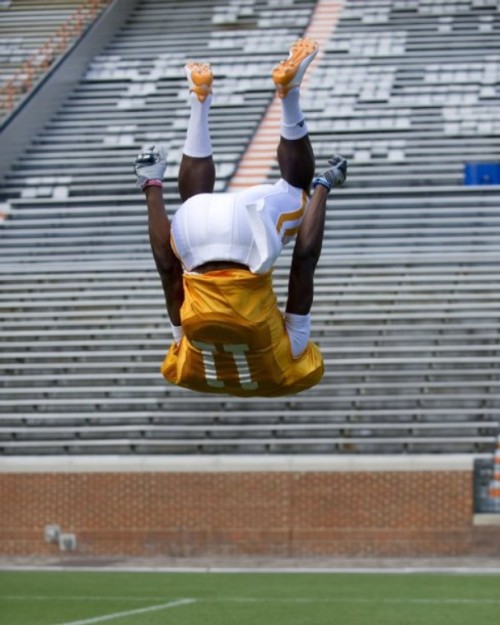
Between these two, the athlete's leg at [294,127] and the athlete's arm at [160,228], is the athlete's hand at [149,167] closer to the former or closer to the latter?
the athlete's arm at [160,228]

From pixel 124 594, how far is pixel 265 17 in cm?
1599

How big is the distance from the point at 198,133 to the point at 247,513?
9.11 meters

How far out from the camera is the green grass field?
1117cm

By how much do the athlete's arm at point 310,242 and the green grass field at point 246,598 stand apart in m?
3.48

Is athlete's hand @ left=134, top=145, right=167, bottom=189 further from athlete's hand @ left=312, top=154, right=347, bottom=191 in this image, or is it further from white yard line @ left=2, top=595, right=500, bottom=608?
white yard line @ left=2, top=595, right=500, bottom=608

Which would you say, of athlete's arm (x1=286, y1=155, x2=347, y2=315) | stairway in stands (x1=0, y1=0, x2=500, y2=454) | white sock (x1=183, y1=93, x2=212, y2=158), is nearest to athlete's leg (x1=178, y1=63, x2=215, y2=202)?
white sock (x1=183, y1=93, x2=212, y2=158)

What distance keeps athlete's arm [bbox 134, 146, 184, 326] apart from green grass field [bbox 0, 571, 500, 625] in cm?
363

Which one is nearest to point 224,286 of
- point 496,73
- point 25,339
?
point 25,339

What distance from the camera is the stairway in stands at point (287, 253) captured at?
17.5m

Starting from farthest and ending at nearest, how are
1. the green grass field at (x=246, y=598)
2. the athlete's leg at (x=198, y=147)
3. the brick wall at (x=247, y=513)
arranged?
the brick wall at (x=247, y=513) → the green grass field at (x=246, y=598) → the athlete's leg at (x=198, y=147)

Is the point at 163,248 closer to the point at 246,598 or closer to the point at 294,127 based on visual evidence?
the point at 294,127

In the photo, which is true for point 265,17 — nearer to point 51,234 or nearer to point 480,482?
point 51,234

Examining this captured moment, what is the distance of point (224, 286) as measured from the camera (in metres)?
7.42

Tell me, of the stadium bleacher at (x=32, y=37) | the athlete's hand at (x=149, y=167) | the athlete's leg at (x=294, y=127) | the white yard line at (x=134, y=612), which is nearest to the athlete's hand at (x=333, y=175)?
the athlete's leg at (x=294, y=127)
